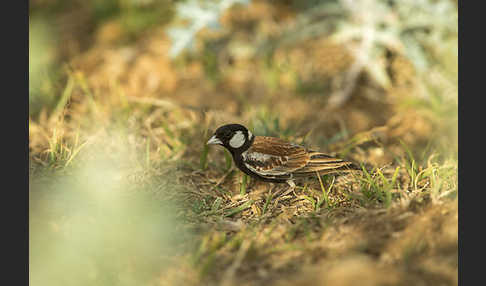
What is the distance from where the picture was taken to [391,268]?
2.53 meters

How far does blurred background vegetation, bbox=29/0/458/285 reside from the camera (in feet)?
10.0

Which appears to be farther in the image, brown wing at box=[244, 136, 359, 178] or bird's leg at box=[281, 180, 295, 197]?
bird's leg at box=[281, 180, 295, 197]

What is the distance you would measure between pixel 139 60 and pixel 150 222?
3.82 meters

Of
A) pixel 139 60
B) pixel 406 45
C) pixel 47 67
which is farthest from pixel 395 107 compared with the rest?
pixel 47 67

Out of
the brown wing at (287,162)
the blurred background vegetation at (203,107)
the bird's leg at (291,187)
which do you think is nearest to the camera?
the blurred background vegetation at (203,107)

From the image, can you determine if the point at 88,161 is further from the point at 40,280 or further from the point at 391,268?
the point at 391,268

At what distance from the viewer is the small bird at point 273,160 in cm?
366

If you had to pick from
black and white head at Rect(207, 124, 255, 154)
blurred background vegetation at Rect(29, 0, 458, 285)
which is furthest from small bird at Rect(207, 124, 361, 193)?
blurred background vegetation at Rect(29, 0, 458, 285)

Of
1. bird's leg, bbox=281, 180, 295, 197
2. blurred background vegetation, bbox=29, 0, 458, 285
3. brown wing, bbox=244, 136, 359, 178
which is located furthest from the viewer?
bird's leg, bbox=281, 180, 295, 197

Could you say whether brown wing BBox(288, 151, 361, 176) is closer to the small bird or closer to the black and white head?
the small bird

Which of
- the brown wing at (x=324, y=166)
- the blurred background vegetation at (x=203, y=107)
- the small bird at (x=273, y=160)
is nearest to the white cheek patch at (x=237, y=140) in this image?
the small bird at (x=273, y=160)

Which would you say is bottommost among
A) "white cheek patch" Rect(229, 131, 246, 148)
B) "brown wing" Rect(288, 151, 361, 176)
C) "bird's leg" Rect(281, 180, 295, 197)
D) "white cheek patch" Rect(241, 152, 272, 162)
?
"bird's leg" Rect(281, 180, 295, 197)

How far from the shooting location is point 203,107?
16.8 feet

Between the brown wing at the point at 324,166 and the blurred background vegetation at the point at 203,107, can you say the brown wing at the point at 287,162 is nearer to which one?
the brown wing at the point at 324,166
